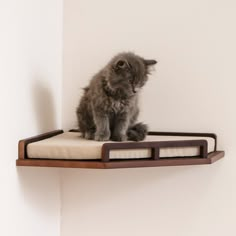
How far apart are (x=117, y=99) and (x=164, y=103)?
27 cm

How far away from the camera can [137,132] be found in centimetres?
110

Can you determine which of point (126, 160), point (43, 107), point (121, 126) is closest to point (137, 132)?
point (121, 126)

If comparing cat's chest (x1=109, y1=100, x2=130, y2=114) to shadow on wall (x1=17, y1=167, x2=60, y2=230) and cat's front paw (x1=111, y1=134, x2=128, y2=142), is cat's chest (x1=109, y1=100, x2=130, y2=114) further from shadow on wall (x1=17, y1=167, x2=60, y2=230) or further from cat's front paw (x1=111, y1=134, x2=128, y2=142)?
shadow on wall (x1=17, y1=167, x2=60, y2=230)

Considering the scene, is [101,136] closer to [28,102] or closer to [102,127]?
[102,127]

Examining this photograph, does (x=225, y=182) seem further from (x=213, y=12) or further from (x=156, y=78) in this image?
(x=213, y=12)

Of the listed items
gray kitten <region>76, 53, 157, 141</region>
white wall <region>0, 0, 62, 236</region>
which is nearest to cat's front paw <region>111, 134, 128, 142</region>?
gray kitten <region>76, 53, 157, 141</region>

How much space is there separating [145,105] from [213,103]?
0.21 m

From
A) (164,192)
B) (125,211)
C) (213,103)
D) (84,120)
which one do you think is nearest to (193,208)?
(164,192)

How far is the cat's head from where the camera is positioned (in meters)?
1.01

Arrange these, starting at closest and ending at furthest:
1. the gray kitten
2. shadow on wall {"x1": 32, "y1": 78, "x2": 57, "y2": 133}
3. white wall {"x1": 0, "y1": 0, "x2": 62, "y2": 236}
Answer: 1. white wall {"x1": 0, "y1": 0, "x2": 62, "y2": 236}
2. the gray kitten
3. shadow on wall {"x1": 32, "y1": 78, "x2": 57, "y2": 133}

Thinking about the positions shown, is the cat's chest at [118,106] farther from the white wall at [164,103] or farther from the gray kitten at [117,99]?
the white wall at [164,103]

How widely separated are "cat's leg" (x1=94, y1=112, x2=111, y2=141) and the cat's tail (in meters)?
0.07

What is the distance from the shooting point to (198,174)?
1239 millimetres

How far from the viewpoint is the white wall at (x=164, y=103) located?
1.22 meters
